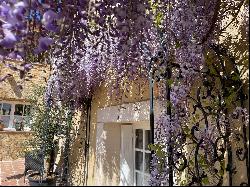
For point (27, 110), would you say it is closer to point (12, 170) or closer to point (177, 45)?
point (12, 170)

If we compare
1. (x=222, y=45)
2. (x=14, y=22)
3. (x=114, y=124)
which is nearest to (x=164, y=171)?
(x=222, y=45)

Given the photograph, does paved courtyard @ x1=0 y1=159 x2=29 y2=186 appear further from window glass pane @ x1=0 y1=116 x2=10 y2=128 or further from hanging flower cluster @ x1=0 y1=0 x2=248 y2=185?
hanging flower cluster @ x1=0 y1=0 x2=248 y2=185

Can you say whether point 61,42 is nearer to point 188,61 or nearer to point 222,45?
point 188,61

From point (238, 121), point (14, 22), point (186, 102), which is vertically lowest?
point (238, 121)

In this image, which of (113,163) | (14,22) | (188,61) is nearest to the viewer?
Result: (14,22)

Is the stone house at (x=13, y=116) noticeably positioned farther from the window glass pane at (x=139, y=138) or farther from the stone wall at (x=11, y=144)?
the window glass pane at (x=139, y=138)

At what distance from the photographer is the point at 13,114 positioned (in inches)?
505

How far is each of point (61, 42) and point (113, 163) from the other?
9.15 ft

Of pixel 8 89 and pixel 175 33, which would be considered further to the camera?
pixel 8 89

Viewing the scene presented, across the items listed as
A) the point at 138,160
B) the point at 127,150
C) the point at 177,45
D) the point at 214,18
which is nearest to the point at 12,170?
the point at 127,150

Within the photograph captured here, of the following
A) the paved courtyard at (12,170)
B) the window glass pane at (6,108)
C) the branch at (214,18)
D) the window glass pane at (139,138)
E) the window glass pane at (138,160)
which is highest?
the window glass pane at (6,108)

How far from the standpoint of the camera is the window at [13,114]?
12.8 metres

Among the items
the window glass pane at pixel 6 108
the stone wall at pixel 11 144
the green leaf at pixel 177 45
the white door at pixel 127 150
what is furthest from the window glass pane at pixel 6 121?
the green leaf at pixel 177 45

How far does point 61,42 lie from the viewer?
2768 mm
